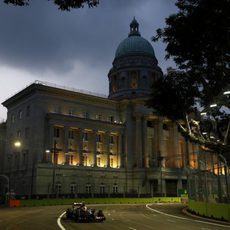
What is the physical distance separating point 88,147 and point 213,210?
191 ft

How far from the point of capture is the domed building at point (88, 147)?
81.4 m

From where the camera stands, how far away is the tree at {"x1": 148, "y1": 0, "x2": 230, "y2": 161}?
20938 millimetres

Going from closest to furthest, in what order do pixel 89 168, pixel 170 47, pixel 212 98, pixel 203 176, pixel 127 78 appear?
pixel 170 47 → pixel 212 98 → pixel 203 176 → pixel 89 168 → pixel 127 78

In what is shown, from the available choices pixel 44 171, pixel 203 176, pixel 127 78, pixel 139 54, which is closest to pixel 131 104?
pixel 127 78

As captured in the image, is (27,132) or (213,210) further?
(27,132)

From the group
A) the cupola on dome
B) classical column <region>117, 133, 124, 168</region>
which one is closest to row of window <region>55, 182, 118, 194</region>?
classical column <region>117, 133, 124, 168</region>

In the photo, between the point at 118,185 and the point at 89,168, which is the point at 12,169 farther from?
the point at 118,185

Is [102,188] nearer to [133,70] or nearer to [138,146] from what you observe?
[138,146]

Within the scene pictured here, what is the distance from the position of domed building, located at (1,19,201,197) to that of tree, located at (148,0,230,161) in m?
49.8

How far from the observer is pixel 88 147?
293 ft

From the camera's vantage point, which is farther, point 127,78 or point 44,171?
point 127,78

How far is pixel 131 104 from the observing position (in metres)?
97.9

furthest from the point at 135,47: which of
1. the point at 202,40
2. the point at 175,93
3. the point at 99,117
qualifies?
the point at 202,40

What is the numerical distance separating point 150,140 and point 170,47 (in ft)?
242
